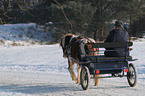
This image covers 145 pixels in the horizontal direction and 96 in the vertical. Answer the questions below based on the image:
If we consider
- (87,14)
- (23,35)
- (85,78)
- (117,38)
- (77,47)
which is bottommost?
(23,35)

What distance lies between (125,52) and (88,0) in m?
A: 18.3

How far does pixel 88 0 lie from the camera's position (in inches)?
936

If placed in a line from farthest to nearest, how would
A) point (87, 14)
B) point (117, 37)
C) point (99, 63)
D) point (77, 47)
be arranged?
point (87, 14), point (77, 47), point (117, 37), point (99, 63)

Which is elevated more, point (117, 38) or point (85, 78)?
point (117, 38)

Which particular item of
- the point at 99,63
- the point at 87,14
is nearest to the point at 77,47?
the point at 99,63

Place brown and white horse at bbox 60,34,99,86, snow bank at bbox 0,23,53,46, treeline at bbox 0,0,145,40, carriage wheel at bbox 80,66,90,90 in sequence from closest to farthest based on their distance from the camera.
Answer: carriage wheel at bbox 80,66,90,90, brown and white horse at bbox 60,34,99,86, treeline at bbox 0,0,145,40, snow bank at bbox 0,23,53,46

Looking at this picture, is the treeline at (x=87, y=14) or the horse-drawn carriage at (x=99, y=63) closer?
the horse-drawn carriage at (x=99, y=63)

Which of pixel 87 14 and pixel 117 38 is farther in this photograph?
pixel 87 14

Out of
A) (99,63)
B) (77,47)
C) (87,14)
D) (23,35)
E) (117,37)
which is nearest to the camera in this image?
(99,63)

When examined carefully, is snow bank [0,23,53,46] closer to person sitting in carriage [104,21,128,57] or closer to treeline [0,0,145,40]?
treeline [0,0,145,40]

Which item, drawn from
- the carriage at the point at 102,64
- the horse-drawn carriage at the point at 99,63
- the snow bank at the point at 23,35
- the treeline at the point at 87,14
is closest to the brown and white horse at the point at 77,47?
the horse-drawn carriage at the point at 99,63

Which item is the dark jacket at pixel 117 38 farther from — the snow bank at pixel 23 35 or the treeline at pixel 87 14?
the snow bank at pixel 23 35

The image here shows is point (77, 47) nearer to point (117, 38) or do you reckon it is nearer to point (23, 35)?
point (117, 38)

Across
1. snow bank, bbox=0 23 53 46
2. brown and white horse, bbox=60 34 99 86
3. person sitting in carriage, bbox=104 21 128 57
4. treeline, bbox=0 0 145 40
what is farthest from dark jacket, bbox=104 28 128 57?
snow bank, bbox=0 23 53 46
